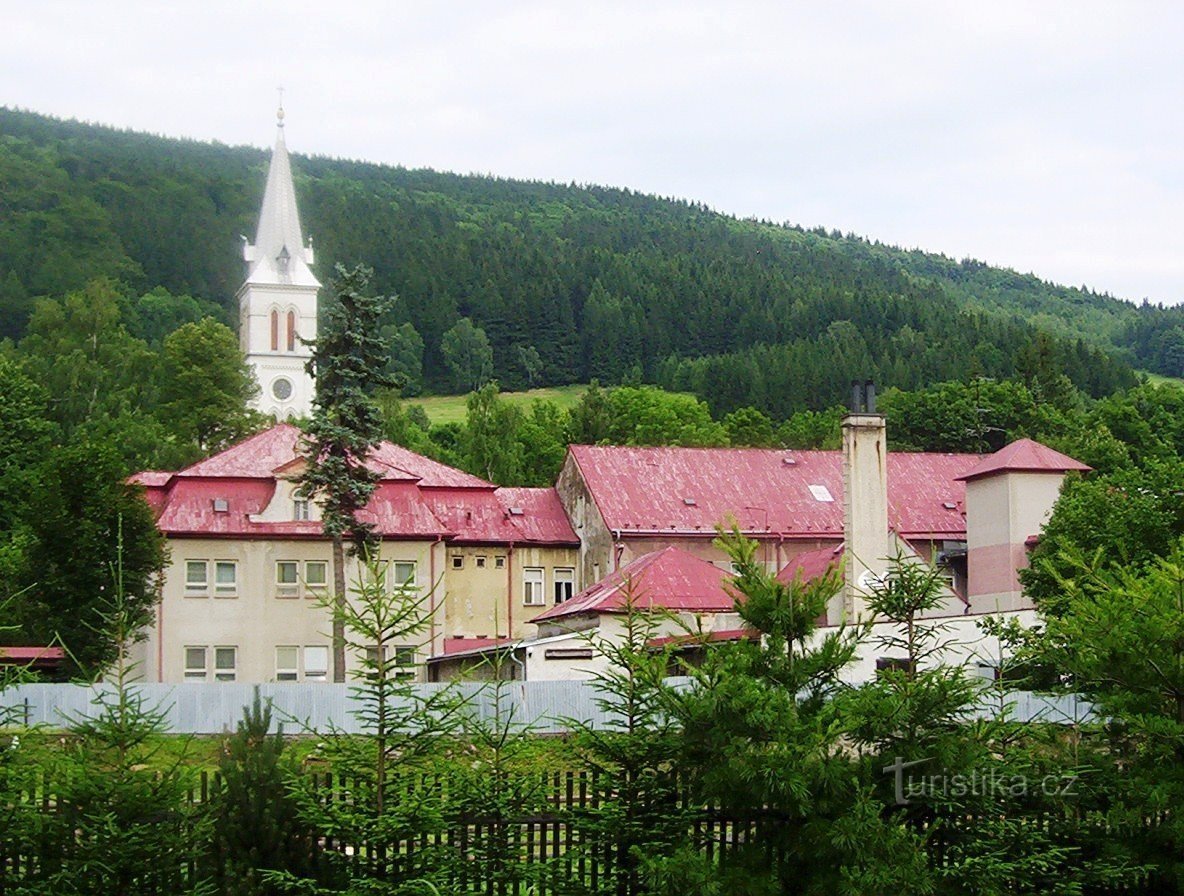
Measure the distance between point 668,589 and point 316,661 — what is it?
1364cm

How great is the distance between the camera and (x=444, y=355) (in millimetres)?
166375

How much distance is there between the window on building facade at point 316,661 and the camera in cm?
5556

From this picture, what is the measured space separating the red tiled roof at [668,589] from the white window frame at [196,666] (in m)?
11.2

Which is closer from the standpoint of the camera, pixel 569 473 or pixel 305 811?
pixel 305 811

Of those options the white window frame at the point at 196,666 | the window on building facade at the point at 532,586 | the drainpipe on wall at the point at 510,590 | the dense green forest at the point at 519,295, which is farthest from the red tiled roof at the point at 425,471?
the dense green forest at the point at 519,295

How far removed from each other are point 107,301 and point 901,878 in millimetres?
88409

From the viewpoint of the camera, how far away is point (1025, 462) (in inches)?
2222

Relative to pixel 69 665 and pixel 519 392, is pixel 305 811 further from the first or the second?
pixel 519 392

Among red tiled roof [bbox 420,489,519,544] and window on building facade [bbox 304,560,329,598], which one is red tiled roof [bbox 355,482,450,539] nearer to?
red tiled roof [bbox 420,489,519,544]

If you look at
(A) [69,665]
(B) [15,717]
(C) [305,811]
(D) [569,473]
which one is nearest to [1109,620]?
(C) [305,811]

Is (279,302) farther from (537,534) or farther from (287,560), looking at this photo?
(287,560)

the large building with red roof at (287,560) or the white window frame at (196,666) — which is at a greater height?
the large building with red roof at (287,560)

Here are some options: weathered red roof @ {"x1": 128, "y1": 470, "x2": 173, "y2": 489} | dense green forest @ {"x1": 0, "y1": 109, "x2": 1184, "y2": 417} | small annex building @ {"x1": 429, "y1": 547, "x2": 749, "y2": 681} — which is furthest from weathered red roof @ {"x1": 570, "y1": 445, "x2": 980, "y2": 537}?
dense green forest @ {"x1": 0, "y1": 109, "x2": 1184, "y2": 417}

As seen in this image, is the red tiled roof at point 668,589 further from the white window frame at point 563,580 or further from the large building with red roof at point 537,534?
the white window frame at point 563,580
